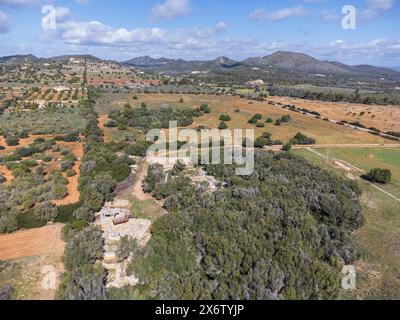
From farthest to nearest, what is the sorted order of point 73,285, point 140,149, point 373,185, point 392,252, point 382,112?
point 382,112 → point 140,149 → point 373,185 → point 392,252 → point 73,285

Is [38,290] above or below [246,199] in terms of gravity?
below

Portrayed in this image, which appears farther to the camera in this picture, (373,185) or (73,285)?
(373,185)

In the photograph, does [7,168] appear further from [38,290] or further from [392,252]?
[392,252]

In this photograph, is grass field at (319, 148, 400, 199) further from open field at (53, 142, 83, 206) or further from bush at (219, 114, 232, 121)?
open field at (53, 142, 83, 206)

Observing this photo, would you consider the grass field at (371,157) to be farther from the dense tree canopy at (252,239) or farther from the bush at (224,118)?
the bush at (224,118)

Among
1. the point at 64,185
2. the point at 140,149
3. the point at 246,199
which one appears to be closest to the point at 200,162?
the point at 140,149

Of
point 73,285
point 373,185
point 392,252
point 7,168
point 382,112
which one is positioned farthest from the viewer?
point 382,112

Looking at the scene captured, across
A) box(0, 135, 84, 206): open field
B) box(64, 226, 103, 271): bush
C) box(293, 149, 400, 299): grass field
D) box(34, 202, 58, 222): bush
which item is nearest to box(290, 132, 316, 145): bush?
box(293, 149, 400, 299): grass field

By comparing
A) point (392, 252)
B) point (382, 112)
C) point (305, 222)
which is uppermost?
point (382, 112)
